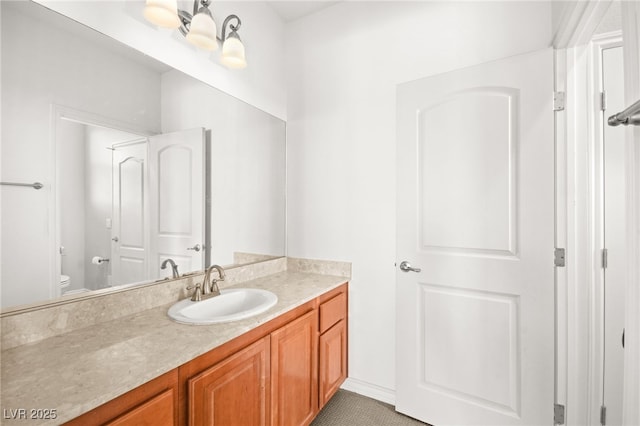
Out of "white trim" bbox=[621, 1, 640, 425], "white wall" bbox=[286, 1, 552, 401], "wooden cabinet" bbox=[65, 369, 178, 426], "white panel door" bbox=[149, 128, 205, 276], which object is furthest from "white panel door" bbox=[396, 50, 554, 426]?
"wooden cabinet" bbox=[65, 369, 178, 426]

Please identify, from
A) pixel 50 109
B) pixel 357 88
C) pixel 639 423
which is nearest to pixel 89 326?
pixel 50 109

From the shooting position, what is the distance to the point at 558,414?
140cm

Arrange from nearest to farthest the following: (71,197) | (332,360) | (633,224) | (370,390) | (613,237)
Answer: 1. (633,224)
2. (71,197)
3. (613,237)
4. (332,360)
5. (370,390)

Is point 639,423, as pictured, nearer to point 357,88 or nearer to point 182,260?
point 182,260

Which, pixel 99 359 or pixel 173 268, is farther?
pixel 173 268

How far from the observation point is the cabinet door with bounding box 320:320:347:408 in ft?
5.60

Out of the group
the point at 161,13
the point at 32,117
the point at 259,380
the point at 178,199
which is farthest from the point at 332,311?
the point at 161,13

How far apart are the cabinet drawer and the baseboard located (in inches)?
18.9

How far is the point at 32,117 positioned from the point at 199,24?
0.84 m

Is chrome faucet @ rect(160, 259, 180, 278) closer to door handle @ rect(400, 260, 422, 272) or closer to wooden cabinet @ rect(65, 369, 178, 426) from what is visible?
wooden cabinet @ rect(65, 369, 178, 426)

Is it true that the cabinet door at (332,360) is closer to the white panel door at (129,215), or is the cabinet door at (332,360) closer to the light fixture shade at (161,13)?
the white panel door at (129,215)

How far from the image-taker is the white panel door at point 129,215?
1240mm

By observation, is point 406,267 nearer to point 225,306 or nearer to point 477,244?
point 477,244

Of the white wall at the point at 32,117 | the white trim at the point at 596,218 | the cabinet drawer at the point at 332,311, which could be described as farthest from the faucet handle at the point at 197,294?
the white trim at the point at 596,218
